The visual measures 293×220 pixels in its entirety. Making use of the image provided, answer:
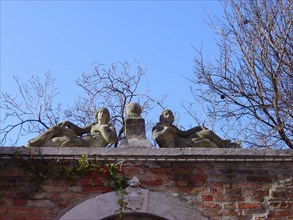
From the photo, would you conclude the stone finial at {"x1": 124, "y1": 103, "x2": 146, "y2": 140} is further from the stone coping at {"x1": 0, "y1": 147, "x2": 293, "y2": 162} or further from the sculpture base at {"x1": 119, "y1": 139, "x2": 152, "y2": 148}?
the stone coping at {"x1": 0, "y1": 147, "x2": 293, "y2": 162}

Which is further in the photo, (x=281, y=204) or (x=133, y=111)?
(x=133, y=111)

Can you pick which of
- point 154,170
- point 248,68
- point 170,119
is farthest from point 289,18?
point 154,170

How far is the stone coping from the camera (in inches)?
246

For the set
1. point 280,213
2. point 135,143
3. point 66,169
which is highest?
point 135,143

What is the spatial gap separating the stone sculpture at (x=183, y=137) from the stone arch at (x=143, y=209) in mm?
664

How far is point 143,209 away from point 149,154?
61 centimetres

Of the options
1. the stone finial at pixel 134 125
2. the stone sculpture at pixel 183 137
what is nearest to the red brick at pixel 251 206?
the stone sculpture at pixel 183 137

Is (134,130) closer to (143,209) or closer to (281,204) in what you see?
(143,209)

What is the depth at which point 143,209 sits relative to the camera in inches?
236

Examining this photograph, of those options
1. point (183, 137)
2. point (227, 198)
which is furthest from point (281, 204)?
point (183, 137)

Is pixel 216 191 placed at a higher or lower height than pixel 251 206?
higher

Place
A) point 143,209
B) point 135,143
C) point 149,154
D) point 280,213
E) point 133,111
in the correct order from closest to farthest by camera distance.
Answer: point 143,209, point 280,213, point 149,154, point 135,143, point 133,111

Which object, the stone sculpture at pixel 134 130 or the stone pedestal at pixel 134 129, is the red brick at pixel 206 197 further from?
the stone pedestal at pixel 134 129

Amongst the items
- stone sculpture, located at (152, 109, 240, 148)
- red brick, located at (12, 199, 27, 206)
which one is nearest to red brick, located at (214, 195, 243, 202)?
stone sculpture, located at (152, 109, 240, 148)
